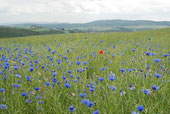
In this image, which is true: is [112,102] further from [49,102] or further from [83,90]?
[49,102]

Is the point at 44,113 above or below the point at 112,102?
below

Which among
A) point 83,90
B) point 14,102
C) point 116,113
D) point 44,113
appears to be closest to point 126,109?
point 116,113

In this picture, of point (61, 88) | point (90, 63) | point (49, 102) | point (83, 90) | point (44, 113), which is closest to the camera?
→ point (44, 113)

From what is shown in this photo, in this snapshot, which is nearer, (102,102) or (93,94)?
(102,102)

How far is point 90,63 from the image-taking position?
3.98m

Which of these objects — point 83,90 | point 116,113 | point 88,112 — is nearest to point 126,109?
Result: point 116,113

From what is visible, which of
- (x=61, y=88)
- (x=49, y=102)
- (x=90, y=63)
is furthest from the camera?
(x=90, y=63)

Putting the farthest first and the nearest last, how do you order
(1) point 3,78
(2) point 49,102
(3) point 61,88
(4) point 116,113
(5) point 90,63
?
1. (5) point 90,63
2. (1) point 3,78
3. (3) point 61,88
4. (2) point 49,102
5. (4) point 116,113

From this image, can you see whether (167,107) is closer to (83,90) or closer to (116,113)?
(116,113)

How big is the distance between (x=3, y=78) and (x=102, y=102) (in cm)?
187

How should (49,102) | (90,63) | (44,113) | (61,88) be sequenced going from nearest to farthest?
(44,113) → (49,102) → (61,88) → (90,63)

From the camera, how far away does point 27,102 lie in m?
1.96

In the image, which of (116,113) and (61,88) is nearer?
(116,113)

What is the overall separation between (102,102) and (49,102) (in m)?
0.65
